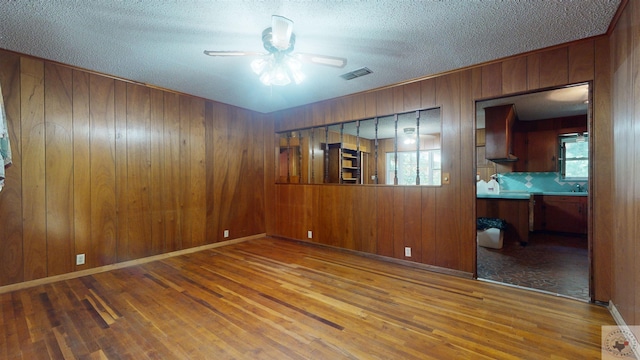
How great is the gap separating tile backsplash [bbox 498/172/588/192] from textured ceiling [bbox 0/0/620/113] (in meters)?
4.58

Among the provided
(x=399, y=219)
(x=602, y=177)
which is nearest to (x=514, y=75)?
(x=602, y=177)

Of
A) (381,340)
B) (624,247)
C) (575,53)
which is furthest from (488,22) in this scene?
(381,340)

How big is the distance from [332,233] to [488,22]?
3.33 m

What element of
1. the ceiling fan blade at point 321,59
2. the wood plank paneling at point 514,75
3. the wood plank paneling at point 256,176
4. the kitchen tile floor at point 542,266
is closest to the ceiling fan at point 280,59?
the ceiling fan blade at point 321,59

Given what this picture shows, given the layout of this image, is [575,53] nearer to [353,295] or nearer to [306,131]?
[353,295]

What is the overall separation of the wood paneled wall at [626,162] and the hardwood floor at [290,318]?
14.7 inches

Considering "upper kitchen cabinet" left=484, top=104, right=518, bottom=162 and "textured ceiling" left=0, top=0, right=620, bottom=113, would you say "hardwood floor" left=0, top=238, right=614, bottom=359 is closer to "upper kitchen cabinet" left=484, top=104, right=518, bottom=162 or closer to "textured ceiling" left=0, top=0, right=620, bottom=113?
"textured ceiling" left=0, top=0, right=620, bottom=113

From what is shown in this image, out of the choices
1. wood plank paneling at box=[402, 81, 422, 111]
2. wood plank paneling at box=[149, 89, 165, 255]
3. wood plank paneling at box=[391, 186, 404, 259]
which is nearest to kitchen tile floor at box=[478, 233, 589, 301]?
wood plank paneling at box=[391, 186, 404, 259]

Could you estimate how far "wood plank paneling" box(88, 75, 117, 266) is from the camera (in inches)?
129

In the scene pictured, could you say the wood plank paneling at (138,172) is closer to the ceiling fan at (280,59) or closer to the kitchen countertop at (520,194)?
the ceiling fan at (280,59)

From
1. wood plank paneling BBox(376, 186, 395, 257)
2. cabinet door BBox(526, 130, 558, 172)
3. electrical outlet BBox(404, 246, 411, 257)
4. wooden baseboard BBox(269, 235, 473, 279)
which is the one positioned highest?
cabinet door BBox(526, 130, 558, 172)

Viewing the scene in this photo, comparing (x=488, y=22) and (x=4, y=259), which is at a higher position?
(x=488, y=22)

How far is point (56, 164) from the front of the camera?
3029 mm

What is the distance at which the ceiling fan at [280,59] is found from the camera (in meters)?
2.12
